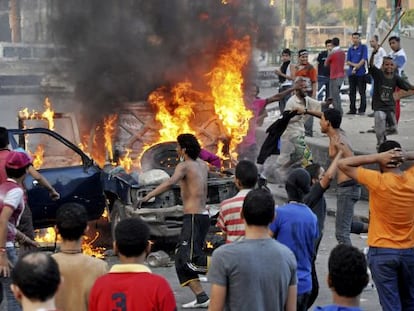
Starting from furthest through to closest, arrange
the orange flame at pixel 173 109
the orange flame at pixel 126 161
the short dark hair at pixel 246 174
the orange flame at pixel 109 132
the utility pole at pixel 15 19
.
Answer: the utility pole at pixel 15 19 < the orange flame at pixel 173 109 < the orange flame at pixel 109 132 < the orange flame at pixel 126 161 < the short dark hair at pixel 246 174

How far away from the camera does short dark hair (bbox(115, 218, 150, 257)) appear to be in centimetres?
478

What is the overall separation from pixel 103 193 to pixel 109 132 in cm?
199

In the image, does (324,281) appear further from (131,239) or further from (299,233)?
(131,239)

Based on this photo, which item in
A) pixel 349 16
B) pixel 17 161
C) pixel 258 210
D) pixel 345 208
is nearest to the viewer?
pixel 258 210

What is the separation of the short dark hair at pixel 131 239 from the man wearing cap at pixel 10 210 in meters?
2.13

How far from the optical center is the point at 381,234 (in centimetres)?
668

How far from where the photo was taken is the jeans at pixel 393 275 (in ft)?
21.7

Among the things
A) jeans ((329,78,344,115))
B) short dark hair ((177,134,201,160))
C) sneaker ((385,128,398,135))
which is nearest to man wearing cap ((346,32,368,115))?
jeans ((329,78,344,115))

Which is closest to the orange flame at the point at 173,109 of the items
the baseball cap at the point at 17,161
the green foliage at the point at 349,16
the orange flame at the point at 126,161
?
the orange flame at the point at 126,161

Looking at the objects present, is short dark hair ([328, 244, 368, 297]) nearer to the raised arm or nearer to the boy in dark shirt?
the raised arm

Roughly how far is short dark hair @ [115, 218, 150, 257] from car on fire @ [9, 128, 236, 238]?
5.78 meters

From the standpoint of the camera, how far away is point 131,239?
188 inches

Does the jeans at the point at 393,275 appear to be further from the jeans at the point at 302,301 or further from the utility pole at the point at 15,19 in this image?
the utility pole at the point at 15,19

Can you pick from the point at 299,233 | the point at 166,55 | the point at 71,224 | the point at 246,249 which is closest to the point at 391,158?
the point at 299,233
